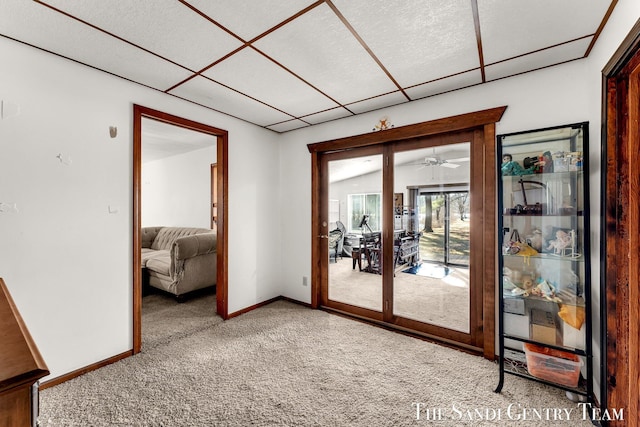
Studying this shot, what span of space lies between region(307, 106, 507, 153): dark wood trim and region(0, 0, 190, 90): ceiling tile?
5.67 feet

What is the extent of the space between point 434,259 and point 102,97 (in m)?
3.35

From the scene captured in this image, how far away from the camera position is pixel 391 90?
262 cm

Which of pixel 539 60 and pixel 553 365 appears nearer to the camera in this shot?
pixel 553 365

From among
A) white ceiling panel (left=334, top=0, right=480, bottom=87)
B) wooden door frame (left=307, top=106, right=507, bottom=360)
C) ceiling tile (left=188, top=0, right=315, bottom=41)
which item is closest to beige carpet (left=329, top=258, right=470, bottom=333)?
wooden door frame (left=307, top=106, right=507, bottom=360)

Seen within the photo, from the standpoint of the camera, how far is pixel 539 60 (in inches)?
83.2

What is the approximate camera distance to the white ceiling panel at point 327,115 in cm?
317

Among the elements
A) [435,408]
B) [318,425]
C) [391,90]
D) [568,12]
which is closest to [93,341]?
[318,425]

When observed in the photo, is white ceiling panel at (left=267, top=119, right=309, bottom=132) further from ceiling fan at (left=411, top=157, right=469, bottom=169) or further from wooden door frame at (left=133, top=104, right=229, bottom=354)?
ceiling fan at (left=411, top=157, right=469, bottom=169)

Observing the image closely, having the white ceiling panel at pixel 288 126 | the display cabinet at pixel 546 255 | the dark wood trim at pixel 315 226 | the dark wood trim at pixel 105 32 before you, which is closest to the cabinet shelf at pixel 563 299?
the display cabinet at pixel 546 255

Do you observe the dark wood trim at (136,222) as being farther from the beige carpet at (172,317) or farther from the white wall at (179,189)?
the white wall at (179,189)

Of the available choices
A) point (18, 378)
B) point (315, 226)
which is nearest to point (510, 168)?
point (315, 226)

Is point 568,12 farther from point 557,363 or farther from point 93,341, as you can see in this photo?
point 93,341

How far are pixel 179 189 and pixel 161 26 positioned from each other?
14.7 ft

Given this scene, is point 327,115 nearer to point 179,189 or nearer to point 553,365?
point 553,365
